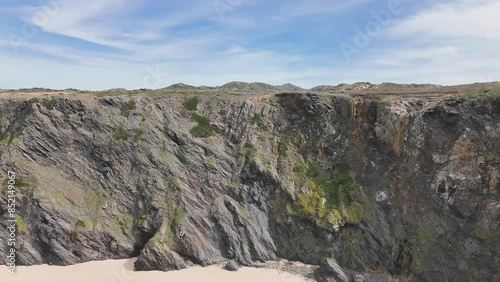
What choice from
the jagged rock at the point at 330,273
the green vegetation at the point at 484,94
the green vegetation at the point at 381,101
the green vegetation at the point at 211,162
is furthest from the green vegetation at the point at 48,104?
the green vegetation at the point at 484,94

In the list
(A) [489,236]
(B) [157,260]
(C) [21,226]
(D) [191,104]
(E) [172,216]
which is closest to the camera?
(A) [489,236]

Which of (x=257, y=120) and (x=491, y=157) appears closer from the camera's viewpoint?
(x=491, y=157)

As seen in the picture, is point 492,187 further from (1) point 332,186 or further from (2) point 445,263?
(1) point 332,186

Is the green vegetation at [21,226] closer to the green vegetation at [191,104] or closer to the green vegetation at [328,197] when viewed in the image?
the green vegetation at [191,104]

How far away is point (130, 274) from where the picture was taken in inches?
1121

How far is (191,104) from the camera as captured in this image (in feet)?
139

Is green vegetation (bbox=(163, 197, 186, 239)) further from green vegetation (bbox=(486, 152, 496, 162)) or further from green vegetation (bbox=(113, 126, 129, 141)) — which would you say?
green vegetation (bbox=(486, 152, 496, 162))

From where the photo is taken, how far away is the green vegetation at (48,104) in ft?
126

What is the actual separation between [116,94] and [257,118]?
1619 cm

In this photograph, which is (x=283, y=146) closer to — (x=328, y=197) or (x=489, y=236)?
(x=328, y=197)

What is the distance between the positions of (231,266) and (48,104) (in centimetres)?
2510

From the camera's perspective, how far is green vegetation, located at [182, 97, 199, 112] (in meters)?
41.9

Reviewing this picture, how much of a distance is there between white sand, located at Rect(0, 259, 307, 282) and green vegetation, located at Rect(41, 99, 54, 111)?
53.3 feet

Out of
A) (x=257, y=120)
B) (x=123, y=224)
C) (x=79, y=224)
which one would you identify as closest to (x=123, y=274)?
(x=123, y=224)
